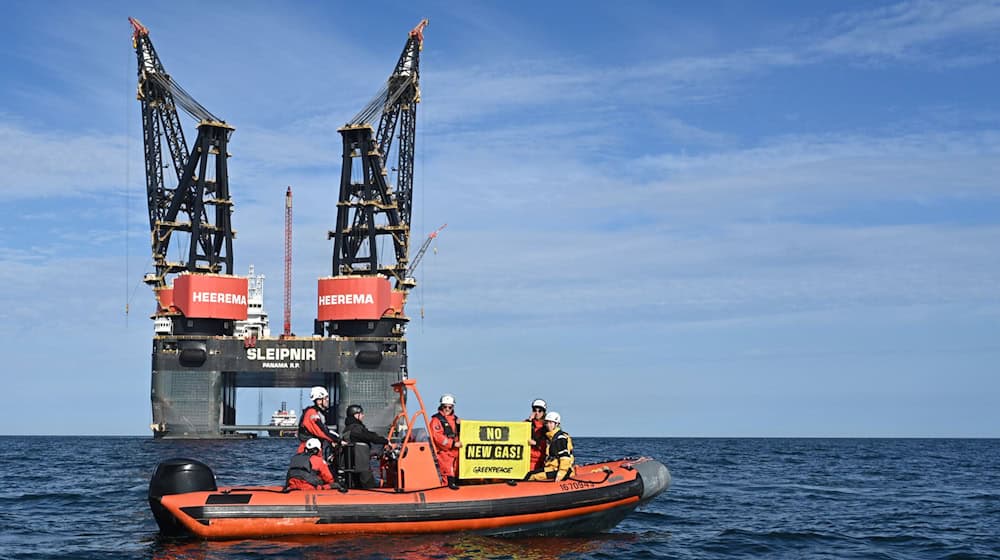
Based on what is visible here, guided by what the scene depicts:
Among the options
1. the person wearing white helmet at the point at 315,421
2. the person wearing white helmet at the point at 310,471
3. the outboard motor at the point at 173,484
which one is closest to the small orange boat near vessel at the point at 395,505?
the outboard motor at the point at 173,484

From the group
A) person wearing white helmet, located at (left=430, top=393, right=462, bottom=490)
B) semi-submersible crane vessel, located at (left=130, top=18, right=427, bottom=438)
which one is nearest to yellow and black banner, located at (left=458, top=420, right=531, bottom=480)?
person wearing white helmet, located at (left=430, top=393, right=462, bottom=490)

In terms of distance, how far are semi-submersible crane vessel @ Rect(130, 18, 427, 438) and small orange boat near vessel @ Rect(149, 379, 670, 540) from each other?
179 ft

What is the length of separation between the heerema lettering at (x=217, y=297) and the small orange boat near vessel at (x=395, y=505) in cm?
5590

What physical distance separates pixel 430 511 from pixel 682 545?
4655 mm

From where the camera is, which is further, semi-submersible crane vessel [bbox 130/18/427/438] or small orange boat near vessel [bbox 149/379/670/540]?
semi-submersible crane vessel [bbox 130/18/427/438]

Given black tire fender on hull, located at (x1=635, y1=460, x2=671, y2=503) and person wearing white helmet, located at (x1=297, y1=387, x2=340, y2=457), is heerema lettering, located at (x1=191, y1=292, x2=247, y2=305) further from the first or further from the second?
person wearing white helmet, located at (x1=297, y1=387, x2=340, y2=457)

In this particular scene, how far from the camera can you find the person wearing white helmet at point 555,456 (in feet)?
60.2

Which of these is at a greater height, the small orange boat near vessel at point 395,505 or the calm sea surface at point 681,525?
the small orange boat near vessel at point 395,505

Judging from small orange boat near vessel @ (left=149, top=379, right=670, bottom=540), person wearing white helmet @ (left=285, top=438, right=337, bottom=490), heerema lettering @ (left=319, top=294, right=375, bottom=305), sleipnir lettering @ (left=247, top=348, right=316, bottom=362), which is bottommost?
small orange boat near vessel @ (left=149, top=379, right=670, bottom=540)

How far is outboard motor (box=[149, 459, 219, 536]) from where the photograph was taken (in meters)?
16.2

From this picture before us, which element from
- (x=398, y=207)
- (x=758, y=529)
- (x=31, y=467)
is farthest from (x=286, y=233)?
(x=758, y=529)

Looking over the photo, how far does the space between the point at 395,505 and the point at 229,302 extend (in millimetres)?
57937

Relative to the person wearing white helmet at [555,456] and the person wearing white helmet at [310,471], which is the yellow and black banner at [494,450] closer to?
the person wearing white helmet at [555,456]

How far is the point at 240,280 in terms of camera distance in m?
73.0
